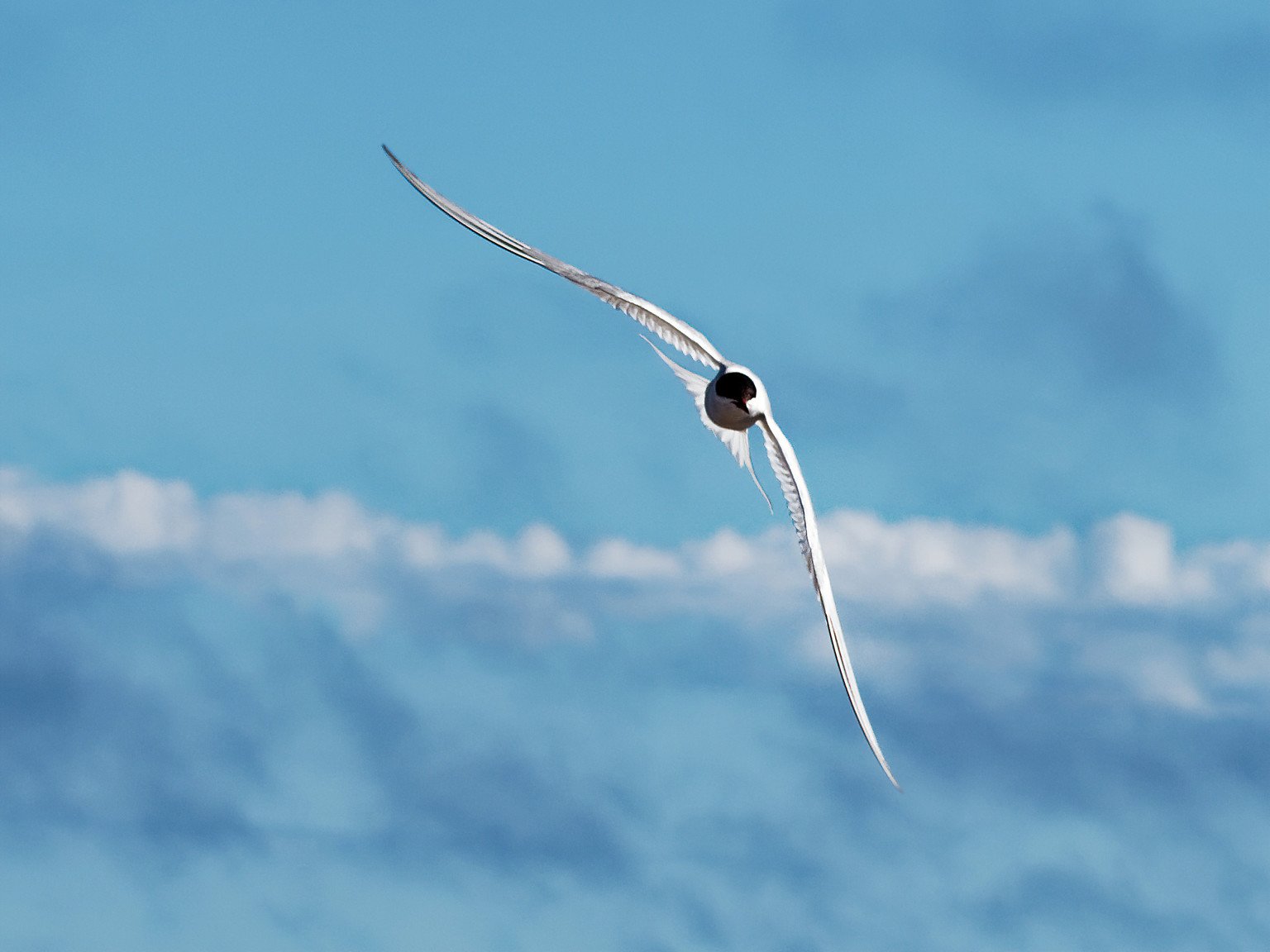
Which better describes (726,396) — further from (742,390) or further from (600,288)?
(600,288)

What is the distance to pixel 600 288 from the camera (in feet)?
186

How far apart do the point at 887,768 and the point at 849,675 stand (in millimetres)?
8290

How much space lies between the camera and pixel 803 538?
177 ft

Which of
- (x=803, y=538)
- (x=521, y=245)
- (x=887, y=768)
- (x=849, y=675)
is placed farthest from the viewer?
(x=521, y=245)

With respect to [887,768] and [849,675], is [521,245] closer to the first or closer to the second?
[849,675]

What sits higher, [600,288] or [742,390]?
[600,288]

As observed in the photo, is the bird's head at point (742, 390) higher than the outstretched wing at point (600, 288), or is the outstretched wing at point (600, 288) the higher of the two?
the outstretched wing at point (600, 288)

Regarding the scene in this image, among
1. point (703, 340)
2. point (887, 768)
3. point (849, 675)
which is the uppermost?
point (703, 340)

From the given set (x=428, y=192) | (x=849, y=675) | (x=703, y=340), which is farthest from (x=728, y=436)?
(x=428, y=192)

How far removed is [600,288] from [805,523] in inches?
398

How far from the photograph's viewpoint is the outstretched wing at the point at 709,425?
5397 centimetres

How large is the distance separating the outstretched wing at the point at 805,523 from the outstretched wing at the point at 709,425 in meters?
0.73

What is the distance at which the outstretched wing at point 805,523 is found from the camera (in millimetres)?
51156

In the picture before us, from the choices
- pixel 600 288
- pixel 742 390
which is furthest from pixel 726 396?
pixel 600 288
